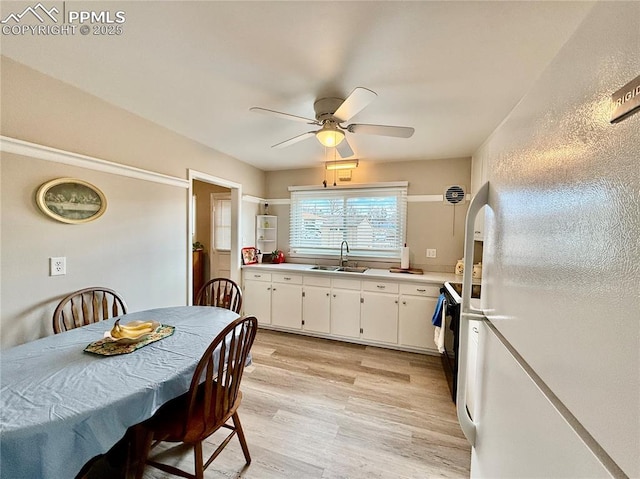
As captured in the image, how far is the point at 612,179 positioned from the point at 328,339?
349 cm

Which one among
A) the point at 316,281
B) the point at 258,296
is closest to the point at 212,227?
the point at 258,296

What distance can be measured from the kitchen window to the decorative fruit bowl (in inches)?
108

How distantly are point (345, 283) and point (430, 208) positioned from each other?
1.54 meters

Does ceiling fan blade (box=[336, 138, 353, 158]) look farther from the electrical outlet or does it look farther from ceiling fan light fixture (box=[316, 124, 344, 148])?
the electrical outlet

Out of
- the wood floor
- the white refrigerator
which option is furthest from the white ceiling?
the wood floor

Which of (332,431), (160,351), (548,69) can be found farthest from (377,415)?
(548,69)

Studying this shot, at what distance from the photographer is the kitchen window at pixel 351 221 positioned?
3770mm

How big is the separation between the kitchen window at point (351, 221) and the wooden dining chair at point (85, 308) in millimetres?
2535

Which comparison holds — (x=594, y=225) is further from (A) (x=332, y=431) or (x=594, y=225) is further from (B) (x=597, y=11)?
(A) (x=332, y=431)

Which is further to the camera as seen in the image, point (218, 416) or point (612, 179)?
point (218, 416)

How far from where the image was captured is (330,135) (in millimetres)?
2090

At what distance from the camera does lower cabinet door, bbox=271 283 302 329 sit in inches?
142

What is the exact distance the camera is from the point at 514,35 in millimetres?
1344

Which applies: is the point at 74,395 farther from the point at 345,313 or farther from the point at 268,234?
the point at 268,234
